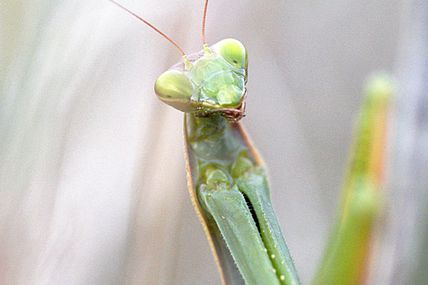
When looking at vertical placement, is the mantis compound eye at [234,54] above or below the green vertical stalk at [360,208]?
above

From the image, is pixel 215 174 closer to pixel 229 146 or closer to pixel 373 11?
pixel 229 146

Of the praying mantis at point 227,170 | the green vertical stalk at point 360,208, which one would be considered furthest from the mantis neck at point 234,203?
the green vertical stalk at point 360,208

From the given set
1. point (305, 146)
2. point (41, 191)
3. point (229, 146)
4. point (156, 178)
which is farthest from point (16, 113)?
point (305, 146)

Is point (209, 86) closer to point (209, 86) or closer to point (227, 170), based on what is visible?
point (209, 86)

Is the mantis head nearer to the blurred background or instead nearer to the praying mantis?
the praying mantis

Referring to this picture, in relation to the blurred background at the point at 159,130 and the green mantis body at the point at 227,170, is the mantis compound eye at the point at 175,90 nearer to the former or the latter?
the green mantis body at the point at 227,170

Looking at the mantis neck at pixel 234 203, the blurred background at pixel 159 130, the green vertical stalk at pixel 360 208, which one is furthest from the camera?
the blurred background at pixel 159 130
